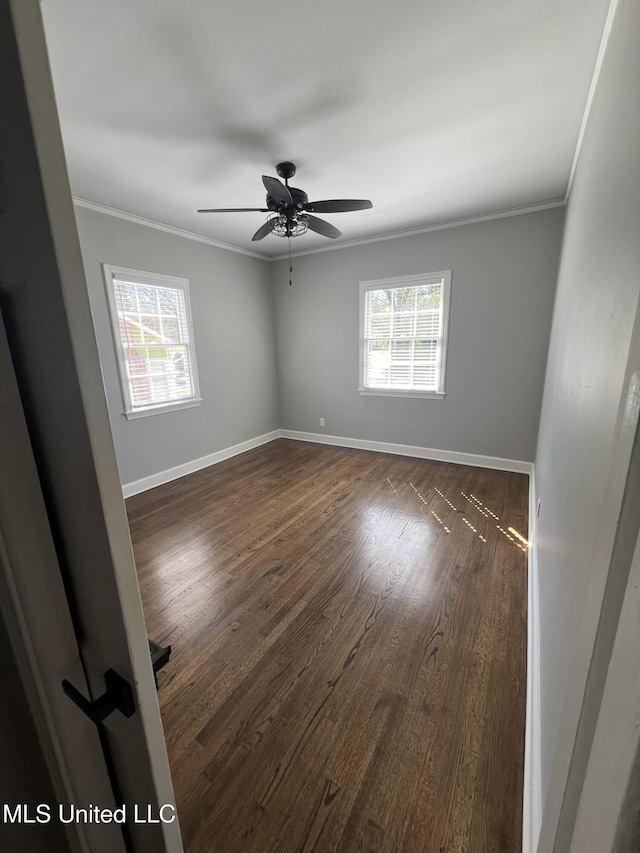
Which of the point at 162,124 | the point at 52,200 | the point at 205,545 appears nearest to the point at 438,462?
the point at 205,545

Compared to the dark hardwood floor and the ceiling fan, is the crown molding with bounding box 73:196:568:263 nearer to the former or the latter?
the ceiling fan

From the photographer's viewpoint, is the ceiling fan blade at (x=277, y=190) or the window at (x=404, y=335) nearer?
the ceiling fan blade at (x=277, y=190)

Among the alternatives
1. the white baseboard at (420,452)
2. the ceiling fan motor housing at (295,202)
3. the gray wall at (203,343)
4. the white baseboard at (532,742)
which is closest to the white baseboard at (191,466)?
the gray wall at (203,343)

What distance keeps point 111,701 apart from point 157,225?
4.09 meters

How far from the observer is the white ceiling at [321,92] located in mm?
1385

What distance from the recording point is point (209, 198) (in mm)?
2965

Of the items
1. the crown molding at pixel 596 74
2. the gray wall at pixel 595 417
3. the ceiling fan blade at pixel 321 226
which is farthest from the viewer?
the ceiling fan blade at pixel 321 226

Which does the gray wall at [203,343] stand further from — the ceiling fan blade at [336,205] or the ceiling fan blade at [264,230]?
the ceiling fan blade at [336,205]

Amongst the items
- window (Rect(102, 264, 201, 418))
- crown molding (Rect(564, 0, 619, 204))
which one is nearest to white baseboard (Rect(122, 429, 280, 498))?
window (Rect(102, 264, 201, 418))

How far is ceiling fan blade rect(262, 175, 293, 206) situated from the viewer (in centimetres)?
203

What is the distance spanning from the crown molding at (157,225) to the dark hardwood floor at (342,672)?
2783mm

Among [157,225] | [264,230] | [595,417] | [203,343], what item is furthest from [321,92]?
[203,343]

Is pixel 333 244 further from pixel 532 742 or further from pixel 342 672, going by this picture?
pixel 532 742

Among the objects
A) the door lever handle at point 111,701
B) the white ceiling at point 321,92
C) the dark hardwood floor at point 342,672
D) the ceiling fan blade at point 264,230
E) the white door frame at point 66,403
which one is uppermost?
the white ceiling at point 321,92
